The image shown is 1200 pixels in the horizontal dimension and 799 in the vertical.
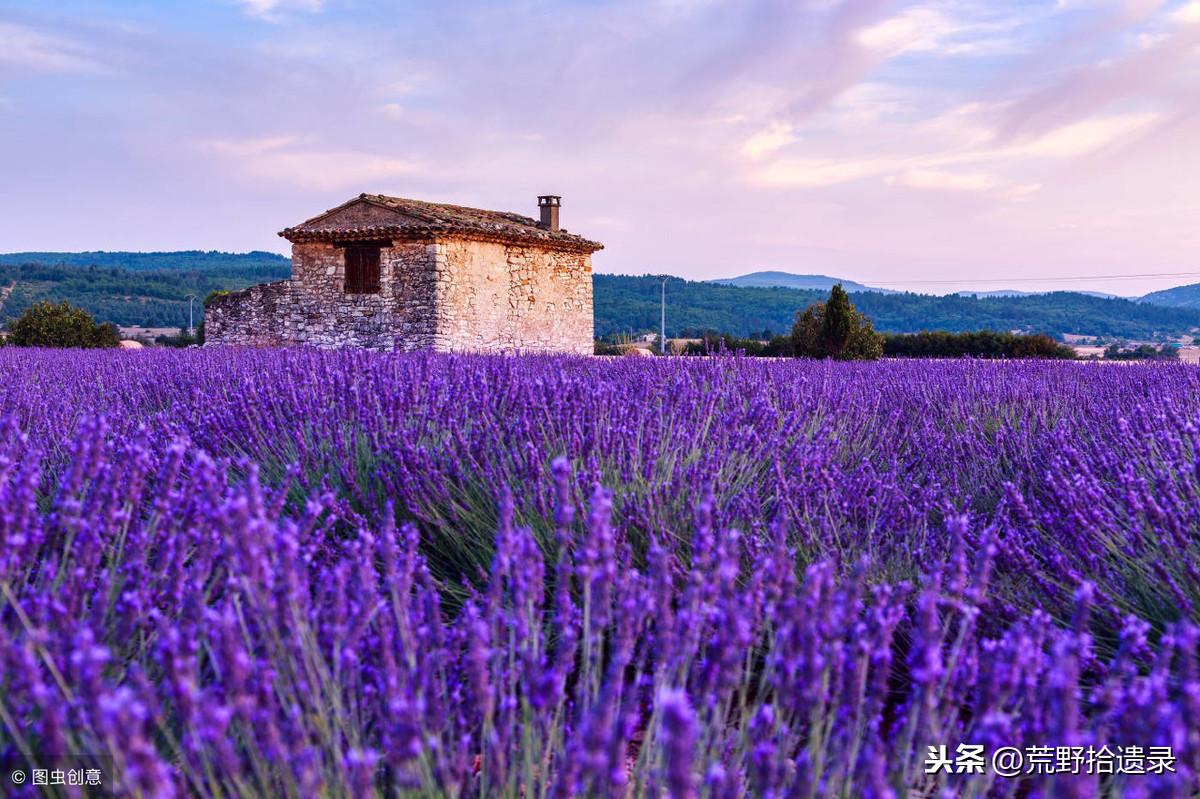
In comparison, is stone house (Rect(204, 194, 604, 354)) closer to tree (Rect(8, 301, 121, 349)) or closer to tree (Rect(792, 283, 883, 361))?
tree (Rect(8, 301, 121, 349))

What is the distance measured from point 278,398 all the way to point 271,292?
49.9 ft

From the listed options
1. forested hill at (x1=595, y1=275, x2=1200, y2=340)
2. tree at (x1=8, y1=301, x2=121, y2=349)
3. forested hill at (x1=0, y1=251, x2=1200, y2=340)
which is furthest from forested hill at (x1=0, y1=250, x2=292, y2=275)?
tree at (x1=8, y1=301, x2=121, y2=349)

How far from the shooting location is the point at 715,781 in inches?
37.0

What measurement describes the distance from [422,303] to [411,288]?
0.42m

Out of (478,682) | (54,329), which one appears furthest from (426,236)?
(478,682)

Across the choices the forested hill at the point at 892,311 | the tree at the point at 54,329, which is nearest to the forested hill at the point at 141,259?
the forested hill at the point at 892,311

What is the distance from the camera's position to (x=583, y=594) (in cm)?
196

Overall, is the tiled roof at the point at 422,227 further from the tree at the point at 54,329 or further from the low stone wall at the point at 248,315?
the tree at the point at 54,329

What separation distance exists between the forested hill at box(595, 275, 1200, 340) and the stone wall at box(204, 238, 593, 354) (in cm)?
6396

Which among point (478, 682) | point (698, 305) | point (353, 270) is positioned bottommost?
point (478, 682)

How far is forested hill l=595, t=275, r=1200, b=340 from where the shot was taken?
300 feet

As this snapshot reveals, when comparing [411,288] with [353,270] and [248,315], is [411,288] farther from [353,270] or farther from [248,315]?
[248,315]

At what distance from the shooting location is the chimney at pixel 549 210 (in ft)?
→ 68.5

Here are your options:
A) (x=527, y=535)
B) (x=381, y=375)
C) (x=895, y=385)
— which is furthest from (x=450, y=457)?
(x=895, y=385)
